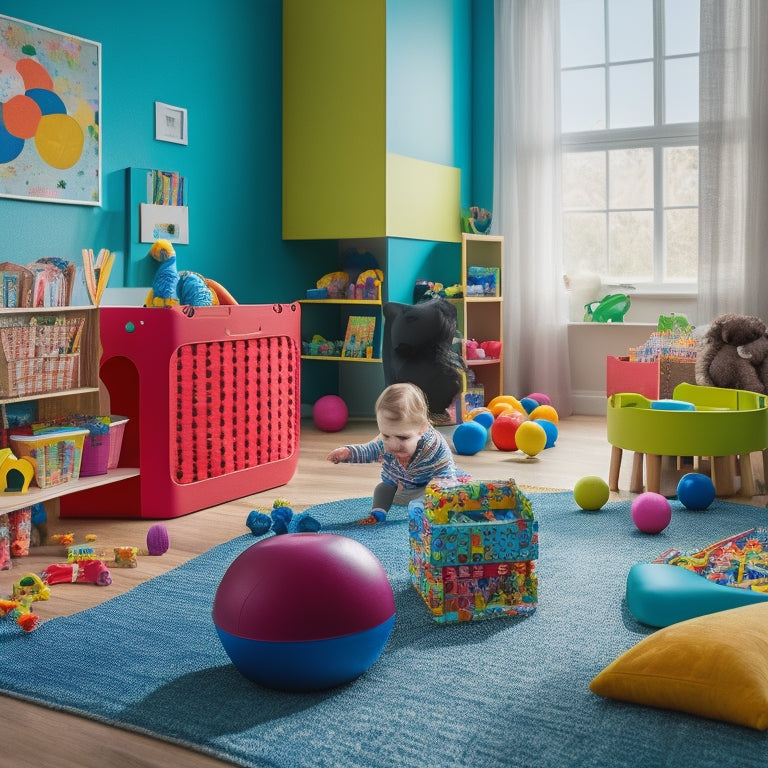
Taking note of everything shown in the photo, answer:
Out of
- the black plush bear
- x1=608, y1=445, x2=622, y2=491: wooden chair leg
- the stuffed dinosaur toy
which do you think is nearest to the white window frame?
the black plush bear

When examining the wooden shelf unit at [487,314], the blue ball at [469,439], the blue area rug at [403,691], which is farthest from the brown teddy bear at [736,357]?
the blue area rug at [403,691]

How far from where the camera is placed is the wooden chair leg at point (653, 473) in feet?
11.1

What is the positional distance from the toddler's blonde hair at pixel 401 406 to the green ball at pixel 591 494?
61cm

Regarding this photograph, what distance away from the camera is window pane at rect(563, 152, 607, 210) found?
19.0ft

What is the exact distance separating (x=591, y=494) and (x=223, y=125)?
9.12ft

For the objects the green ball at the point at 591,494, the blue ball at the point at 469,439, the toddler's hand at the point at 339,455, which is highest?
the toddler's hand at the point at 339,455

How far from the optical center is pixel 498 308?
5.71 metres

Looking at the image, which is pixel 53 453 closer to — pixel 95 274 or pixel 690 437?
pixel 95 274

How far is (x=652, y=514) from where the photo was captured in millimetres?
2879

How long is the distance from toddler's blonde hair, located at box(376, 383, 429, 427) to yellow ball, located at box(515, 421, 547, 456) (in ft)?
4.30

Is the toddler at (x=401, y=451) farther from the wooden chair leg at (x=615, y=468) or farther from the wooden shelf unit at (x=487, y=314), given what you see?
the wooden shelf unit at (x=487, y=314)

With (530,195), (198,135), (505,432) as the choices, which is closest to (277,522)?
(505,432)

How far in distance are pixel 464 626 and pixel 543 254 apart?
3868 mm

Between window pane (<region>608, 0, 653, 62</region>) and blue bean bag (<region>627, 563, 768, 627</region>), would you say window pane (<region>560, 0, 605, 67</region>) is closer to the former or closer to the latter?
window pane (<region>608, 0, 653, 62</region>)
